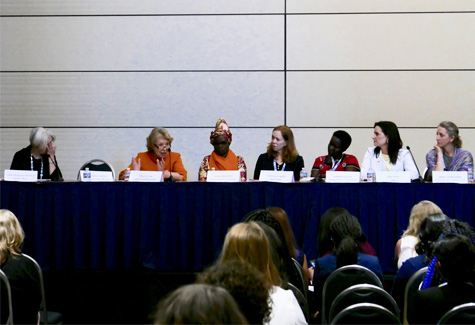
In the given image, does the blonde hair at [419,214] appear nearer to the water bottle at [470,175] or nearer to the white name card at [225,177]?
the water bottle at [470,175]

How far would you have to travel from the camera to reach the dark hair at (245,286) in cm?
166

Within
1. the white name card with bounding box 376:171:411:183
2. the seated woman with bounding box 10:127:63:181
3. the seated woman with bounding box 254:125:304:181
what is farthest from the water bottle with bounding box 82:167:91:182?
the white name card with bounding box 376:171:411:183

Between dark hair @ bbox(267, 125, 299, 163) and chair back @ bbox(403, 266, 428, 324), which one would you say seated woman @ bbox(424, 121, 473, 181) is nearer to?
dark hair @ bbox(267, 125, 299, 163)

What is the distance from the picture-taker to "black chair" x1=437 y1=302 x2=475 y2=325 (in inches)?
91.5

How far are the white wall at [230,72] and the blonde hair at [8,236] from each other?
12.5 feet

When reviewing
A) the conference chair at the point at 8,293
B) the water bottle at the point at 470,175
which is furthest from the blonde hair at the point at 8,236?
the water bottle at the point at 470,175

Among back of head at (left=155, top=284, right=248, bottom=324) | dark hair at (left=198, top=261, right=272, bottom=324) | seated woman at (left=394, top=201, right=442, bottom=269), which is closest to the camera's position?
back of head at (left=155, top=284, right=248, bottom=324)

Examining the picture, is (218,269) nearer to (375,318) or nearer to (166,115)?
(375,318)

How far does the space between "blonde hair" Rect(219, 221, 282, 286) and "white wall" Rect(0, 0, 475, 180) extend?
15.5 ft

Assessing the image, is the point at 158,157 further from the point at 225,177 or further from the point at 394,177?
the point at 394,177

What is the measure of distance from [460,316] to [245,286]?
1.12 metres

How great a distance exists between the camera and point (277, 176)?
5.00m

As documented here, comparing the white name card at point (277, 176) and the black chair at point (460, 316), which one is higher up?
the white name card at point (277, 176)

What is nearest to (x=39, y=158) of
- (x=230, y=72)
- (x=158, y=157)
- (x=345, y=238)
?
(x=158, y=157)
